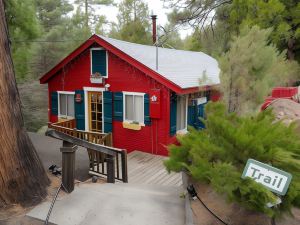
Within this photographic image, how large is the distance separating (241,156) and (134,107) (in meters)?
7.16

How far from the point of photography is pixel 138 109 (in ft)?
34.8

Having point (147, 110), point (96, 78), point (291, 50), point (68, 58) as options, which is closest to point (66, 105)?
point (68, 58)

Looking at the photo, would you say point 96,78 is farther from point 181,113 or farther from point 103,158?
point 103,158

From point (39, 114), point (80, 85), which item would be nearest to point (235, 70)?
point (80, 85)

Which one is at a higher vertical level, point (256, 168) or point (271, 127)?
point (271, 127)

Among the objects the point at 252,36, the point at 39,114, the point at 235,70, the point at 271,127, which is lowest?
the point at 39,114

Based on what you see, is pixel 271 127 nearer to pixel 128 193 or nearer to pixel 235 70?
pixel 128 193

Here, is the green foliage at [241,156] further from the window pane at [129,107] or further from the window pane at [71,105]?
the window pane at [71,105]

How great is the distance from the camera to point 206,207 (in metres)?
4.04

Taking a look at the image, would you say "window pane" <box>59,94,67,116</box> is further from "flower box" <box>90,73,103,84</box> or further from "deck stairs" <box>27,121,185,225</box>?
"deck stairs" <box>27,121,185,225</box>

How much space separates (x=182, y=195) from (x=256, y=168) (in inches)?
67.5

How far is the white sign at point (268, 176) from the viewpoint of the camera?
129 inches

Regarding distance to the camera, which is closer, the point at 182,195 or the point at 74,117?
A: the point at 182,195

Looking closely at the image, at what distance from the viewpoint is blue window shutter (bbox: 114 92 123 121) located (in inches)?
429
